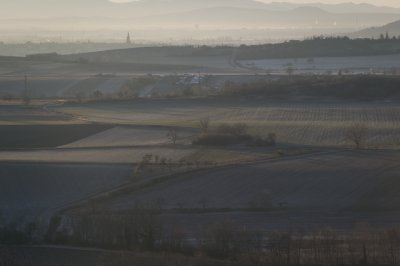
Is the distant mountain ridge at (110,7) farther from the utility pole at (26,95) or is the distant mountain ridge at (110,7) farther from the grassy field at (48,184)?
the grassy field at (48,184)

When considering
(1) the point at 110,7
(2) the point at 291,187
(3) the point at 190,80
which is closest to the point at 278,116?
(2) the point at 291,187

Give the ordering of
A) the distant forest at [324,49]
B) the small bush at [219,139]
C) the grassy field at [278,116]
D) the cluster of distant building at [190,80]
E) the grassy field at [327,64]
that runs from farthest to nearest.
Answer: the distant forest at [324,49], the grassy field at [327,64], the cluster of distant building at [190,80], the grassy field at [278,116], the small bush at [219,139]

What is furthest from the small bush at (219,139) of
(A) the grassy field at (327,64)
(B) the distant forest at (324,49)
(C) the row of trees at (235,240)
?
(B) the distant forest at (324,49)

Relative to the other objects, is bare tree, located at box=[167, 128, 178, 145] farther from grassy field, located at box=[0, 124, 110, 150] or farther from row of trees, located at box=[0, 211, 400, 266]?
row of trees, located at box=[0, 211, 400, 266]

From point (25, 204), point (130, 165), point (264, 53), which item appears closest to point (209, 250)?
point (25, 204)

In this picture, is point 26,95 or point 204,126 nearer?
point 204,126

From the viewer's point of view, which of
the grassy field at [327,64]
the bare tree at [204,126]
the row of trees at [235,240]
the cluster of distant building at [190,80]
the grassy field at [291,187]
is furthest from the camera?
the grassy field at [327,64]

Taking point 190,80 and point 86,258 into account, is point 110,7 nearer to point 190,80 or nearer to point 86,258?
point 190,80

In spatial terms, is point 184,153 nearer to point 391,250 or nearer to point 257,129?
point 257,129
